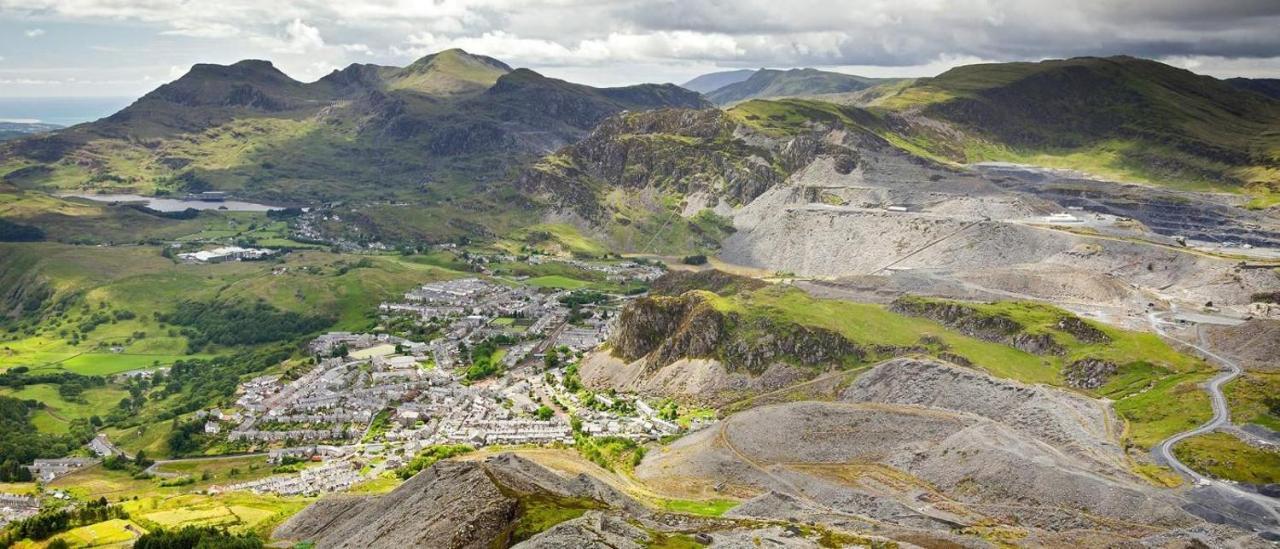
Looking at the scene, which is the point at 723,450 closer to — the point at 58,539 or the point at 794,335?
the point at 794,335

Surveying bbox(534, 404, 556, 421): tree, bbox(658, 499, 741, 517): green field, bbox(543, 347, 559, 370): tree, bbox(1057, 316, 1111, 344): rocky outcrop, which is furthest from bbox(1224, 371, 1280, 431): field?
bbox(543, 347, 559, 370): tree

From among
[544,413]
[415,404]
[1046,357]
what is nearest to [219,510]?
[415,404]

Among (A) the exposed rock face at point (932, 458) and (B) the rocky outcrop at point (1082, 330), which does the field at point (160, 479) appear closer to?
(A) the exposed rock face at point (932, 458)

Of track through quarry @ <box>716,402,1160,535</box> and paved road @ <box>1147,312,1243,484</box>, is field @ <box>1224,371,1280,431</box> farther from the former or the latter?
track through quarry @ <box>716,402,1160,535</box>

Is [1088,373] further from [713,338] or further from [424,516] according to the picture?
[424,516]

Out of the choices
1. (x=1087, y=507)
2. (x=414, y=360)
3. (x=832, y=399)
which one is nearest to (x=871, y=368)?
(x=832, y=399)

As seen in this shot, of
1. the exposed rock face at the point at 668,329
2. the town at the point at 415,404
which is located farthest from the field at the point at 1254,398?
the exposed rock face at the point at 668,329
